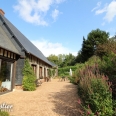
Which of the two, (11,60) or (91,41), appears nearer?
(11,60)

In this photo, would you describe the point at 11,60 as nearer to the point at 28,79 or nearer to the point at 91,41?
the point at 28,79

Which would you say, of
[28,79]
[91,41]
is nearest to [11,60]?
[28,79]

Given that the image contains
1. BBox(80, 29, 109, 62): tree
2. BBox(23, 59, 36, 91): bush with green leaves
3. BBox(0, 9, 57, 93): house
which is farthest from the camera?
BBox(80, 29, 109, 62): tree

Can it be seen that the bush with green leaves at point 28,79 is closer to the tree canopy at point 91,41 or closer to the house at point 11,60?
the house at point 11,60

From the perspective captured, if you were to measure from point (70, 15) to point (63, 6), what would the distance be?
1.18 meters

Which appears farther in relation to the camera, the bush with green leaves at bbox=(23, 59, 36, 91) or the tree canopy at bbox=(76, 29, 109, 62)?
the tree canopy at bbox=(76, 29, 109, 62)

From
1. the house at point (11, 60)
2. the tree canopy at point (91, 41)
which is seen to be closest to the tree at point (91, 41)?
the tree canopy at point (91, 41)

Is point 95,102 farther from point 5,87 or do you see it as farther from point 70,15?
point 70,15

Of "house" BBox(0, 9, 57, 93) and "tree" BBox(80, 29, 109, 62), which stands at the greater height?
"tree" BBox(80, 29, 109, 62)

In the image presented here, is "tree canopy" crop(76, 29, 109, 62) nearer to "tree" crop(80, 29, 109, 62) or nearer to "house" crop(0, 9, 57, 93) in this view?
"tree" crop(80, 29, 109, 62)

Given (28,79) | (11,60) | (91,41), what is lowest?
(28,79)

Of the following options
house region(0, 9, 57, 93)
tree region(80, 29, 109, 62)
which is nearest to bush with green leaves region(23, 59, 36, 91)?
house region(0, 9, 57, 93)

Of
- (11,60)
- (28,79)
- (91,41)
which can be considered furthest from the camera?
(91,41)

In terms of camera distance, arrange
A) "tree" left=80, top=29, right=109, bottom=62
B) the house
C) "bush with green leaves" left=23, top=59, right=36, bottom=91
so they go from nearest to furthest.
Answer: the house, "bush with green leaves" left=23, top=59, right=36, bottom=91, "tree" left=80, top=29, right=109, bottom=62
